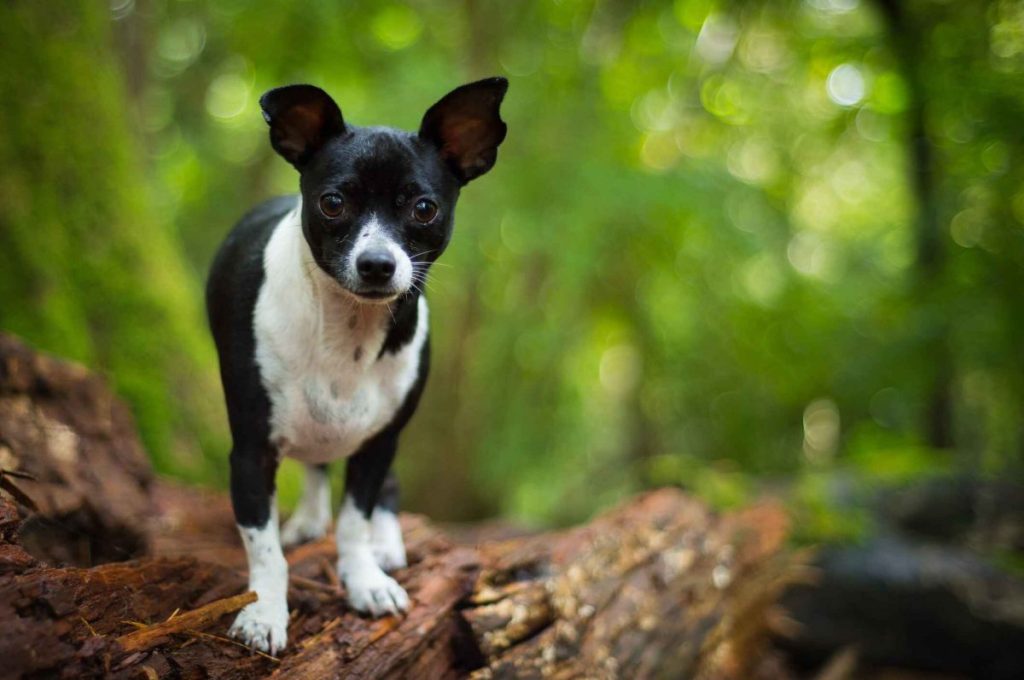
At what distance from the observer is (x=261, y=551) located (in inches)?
102

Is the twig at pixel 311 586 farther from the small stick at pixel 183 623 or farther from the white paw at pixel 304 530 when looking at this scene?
the white paw at pixel 304 530

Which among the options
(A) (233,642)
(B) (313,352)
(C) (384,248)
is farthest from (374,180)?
(A) (233,642)

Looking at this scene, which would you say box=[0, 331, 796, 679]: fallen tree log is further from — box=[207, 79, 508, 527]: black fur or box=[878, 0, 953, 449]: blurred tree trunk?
box=[878, 0, 953, 449]: blurred tree trunk

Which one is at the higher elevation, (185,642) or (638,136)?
(638,136)

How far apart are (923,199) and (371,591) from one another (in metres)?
6.07

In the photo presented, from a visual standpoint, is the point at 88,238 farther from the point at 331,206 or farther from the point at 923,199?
the point at 923,199

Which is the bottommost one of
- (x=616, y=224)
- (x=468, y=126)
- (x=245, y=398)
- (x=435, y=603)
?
(x=435, y=603)

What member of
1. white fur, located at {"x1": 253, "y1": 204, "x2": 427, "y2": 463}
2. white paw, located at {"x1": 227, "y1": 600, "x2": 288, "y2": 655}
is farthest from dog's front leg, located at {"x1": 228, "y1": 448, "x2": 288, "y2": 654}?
white fur, located at {"x1": 253, "y1": 204, "x2": 427, "y2": 463}

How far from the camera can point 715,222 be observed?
6430mm

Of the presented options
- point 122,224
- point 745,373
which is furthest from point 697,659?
point 745,373

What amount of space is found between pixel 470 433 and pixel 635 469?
1.98 meters

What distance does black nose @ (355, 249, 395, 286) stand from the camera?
232 centimetres

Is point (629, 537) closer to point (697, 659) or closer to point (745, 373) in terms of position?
point (697, 659)

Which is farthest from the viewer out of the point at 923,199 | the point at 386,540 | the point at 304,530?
the point at 923,199
